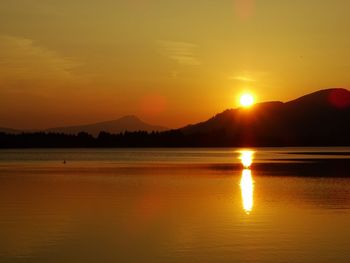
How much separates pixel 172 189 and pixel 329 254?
23.2 m

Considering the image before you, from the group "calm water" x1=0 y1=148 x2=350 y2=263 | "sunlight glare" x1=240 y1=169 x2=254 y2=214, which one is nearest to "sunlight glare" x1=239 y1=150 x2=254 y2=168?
"sunlight glare" x1=240 y1=169 x2=254 y2=214

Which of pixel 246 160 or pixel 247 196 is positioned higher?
pixel 246 160

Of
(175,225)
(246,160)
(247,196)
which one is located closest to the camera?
(175,225)

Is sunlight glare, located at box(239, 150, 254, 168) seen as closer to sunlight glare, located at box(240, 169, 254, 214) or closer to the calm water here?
sunlight glare, located at box(240, 169, 254, 214)

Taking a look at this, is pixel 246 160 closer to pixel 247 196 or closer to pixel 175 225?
pixel 247 196

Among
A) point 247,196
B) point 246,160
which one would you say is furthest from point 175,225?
point 246,160

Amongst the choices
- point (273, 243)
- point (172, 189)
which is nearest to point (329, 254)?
point (273, 243)

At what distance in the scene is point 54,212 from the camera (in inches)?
1077

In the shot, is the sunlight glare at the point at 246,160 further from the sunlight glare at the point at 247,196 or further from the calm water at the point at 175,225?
the calm water at the point at 175,225

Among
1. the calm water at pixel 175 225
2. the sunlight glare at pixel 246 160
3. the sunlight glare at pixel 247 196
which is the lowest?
the calm water at pixel 175 225

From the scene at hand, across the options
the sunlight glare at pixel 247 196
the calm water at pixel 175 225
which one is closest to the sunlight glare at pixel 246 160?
the sunlight glare at pixel 247 196

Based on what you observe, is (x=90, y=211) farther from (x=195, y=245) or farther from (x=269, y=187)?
(x=269, y=187)

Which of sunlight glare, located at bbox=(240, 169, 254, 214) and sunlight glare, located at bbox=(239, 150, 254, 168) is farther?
sunlight glare, located at bbox=(239, 150, 254, 168)

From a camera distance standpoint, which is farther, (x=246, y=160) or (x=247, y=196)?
(x=246, y=160)
